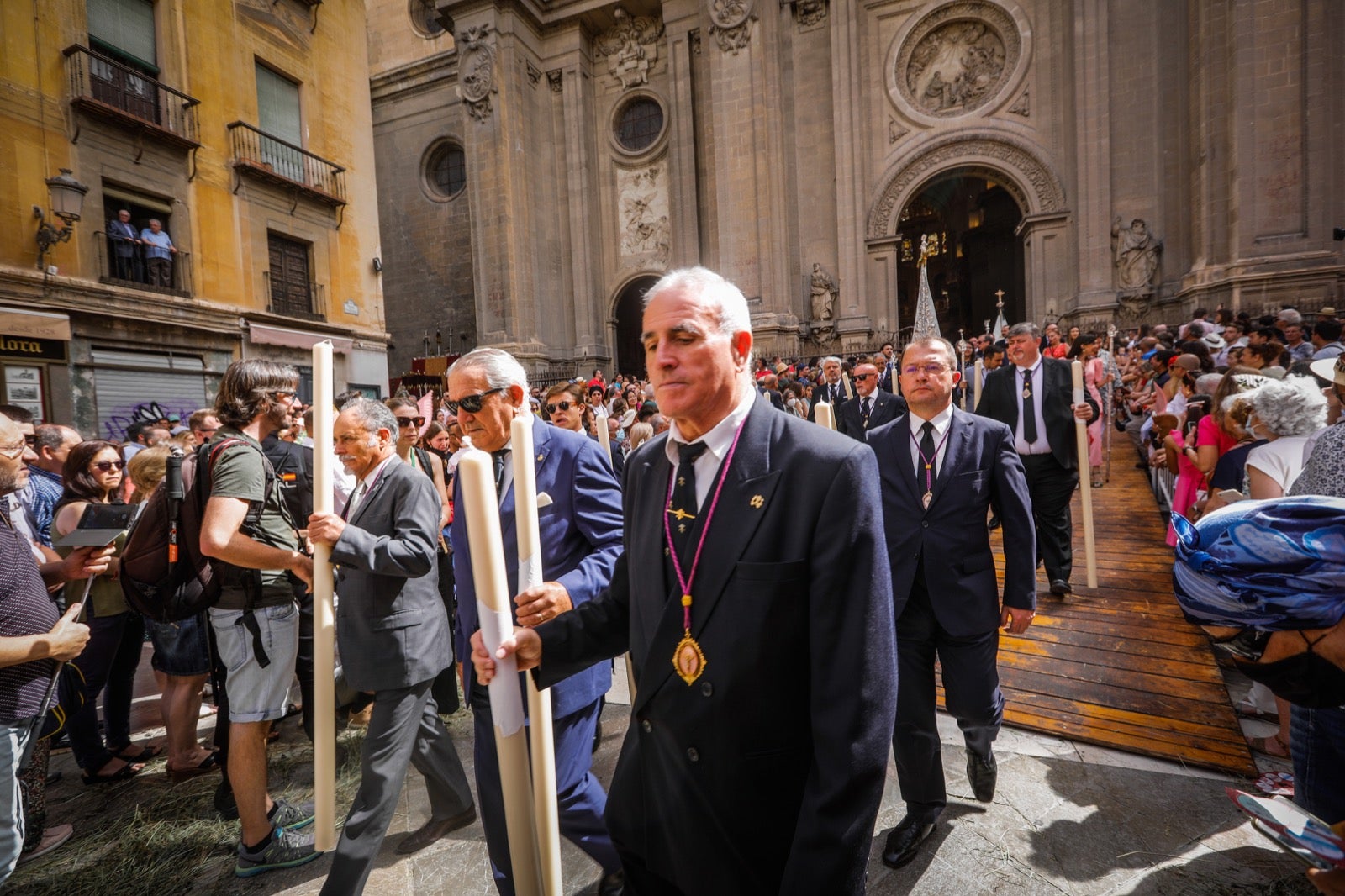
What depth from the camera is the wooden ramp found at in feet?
11.3

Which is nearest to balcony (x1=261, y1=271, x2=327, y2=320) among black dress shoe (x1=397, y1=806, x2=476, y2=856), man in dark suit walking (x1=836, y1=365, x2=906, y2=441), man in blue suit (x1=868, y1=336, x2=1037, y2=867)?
man in dark suit walking (x1=836, y1=365, x2=906, y2=441)

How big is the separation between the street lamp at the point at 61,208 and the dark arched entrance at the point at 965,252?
2212 cm

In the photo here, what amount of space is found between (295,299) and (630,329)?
33.6 ft

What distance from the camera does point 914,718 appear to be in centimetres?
272

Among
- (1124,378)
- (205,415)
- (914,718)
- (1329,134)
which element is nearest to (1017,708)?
(914,718)

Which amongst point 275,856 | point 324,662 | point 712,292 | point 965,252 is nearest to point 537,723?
point 324,662

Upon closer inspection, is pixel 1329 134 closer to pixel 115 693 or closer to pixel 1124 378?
pixel 1124 378

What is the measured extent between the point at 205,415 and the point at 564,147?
1840 centimetres

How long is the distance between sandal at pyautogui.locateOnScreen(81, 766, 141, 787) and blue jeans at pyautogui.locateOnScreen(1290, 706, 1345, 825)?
5.65 m

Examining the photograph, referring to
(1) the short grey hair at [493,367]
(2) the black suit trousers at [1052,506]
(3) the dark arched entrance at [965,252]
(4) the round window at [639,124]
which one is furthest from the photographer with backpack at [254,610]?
(3) the dark arched entrance at [965,252]

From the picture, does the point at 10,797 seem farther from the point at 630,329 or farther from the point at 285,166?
the point at 630,329

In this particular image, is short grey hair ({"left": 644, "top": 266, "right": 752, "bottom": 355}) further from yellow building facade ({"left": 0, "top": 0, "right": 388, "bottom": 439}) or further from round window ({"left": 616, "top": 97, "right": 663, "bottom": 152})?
round window ({"left": 616, "top": 97, "right": 663, "bottom": 152})

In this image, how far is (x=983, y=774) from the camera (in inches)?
116

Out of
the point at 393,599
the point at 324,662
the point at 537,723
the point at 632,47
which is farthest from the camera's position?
the point at 632,47
